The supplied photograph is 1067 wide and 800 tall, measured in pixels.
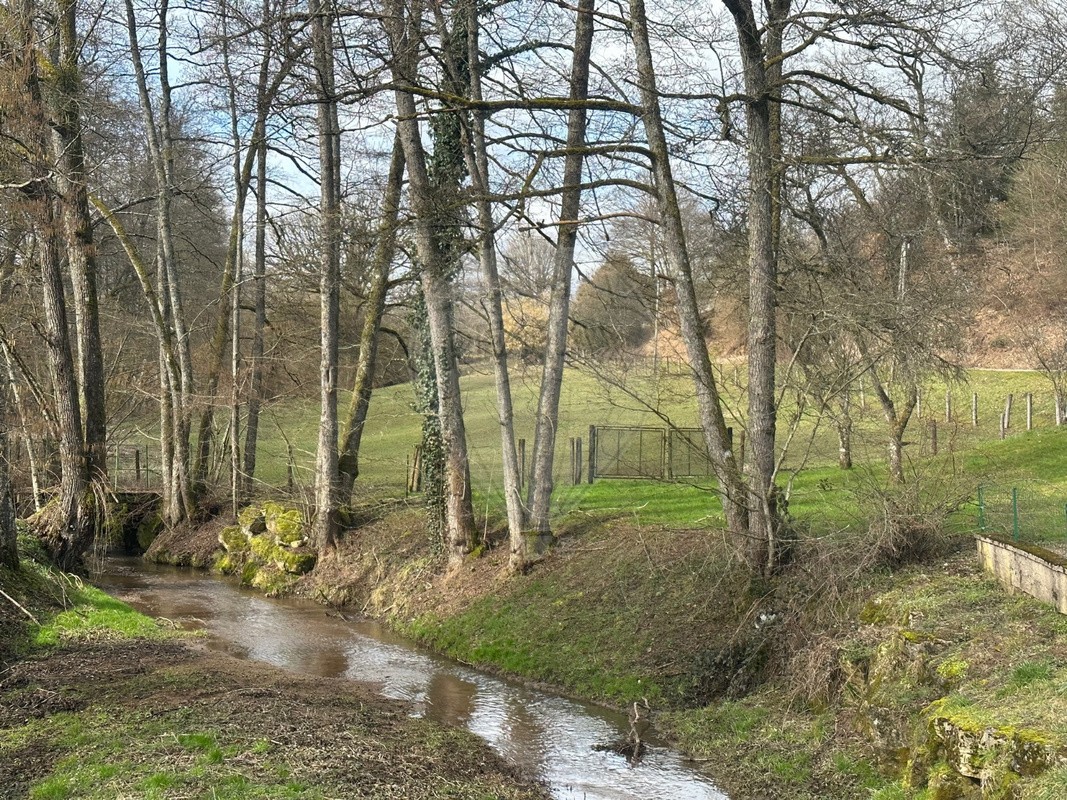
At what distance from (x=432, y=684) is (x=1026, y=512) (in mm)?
8645

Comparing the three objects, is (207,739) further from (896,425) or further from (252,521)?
(252,521)

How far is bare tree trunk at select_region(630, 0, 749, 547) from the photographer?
540 inches

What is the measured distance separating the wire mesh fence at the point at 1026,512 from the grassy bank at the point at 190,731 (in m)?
7.09

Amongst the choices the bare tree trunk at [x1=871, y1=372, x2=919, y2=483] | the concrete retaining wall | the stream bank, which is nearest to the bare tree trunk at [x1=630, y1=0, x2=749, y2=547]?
the stream bank

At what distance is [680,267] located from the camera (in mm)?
13852

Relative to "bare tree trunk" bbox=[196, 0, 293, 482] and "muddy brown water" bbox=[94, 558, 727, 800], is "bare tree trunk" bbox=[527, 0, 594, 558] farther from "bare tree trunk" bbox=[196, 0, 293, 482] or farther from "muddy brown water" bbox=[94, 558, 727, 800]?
"bare tree trunk" bbox=[196, 0, 293, 482]

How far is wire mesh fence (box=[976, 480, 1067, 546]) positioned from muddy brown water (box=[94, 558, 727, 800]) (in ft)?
Result: 16.4

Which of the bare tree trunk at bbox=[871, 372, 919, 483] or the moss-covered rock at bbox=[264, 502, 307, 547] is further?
the moss-covered rock at bbox=[264, 502, 307, 547]

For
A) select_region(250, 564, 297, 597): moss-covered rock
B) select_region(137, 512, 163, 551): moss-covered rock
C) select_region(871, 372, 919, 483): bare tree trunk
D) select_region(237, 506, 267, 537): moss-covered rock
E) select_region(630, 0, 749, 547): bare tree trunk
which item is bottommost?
select_region(250, 564, 297, 597): moss-covered rock

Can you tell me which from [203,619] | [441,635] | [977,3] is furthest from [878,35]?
[203,619]

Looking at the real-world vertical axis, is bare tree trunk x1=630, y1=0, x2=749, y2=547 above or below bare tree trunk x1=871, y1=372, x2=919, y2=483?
above

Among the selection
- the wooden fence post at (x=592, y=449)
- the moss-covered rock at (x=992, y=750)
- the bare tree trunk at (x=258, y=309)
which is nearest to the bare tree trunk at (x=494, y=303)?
the wooden fence post at (x=592, y=449)

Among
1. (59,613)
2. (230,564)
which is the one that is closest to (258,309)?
(230,564)

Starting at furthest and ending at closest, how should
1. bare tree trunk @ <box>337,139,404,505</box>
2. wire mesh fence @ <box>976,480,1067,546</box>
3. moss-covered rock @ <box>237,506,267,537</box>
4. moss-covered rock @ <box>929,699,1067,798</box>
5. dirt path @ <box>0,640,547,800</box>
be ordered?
moss-covered rock @ <box>237,506,267,537</box>, bare tree trunk @ <box>337,139,404,505</box>, wire mesh fence @ <box>976,480,1067,546</box>, dirt path @ <box>0,640,547,800</box>, moss-covered rock @ <box>929,699,1067,798</box>
